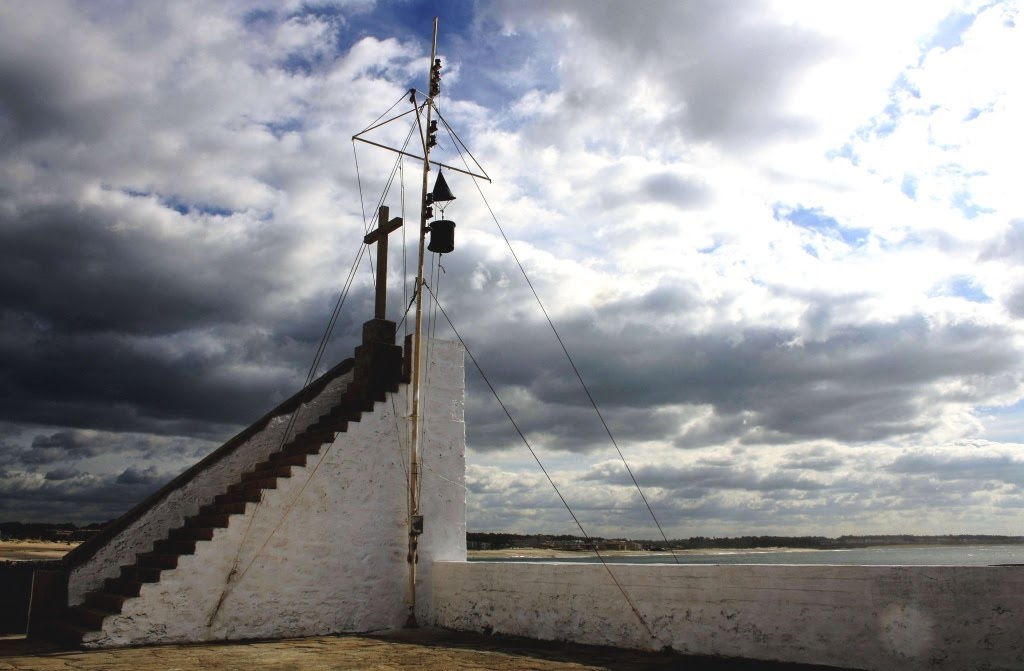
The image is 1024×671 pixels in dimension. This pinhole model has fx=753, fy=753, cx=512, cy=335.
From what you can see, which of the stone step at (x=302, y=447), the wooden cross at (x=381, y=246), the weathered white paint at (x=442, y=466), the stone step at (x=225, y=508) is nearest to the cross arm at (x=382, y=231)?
the wooden cross at (x=381, y=246)

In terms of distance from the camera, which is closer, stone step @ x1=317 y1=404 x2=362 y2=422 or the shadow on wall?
the shadow on wall

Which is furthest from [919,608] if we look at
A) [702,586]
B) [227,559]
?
[227,559]

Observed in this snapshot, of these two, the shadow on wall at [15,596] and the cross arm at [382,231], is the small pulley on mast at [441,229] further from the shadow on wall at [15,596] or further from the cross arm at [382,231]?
the shadow on wall at [15,596]

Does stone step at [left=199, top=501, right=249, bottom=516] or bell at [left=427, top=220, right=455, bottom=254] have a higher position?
bell at [left=427, top=220, right=455, bottom=254]

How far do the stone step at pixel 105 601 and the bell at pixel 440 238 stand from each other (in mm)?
6022

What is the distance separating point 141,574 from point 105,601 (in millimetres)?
458

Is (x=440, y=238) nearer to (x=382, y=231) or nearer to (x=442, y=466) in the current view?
(x=382, y=231)

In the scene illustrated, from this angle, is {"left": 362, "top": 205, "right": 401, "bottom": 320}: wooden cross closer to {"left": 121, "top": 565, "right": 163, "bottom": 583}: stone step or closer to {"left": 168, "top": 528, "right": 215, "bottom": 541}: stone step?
{"left": 168, "top": 528, "right": 215, "bottom": 541}: stone step

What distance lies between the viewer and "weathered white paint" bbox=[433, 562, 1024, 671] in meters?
5.72

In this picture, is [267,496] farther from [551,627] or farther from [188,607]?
[551,627]

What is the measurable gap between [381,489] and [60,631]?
3.98m

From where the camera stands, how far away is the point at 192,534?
31.3 ft

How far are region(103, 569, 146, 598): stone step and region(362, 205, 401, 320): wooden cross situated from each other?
191 inches

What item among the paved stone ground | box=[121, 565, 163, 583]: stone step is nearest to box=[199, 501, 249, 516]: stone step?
box=[121, 565, 163, 583]: stone step
